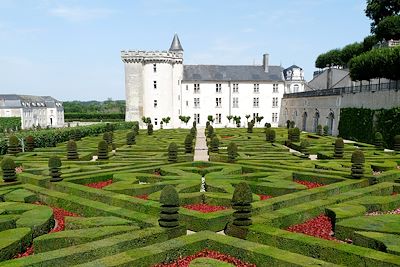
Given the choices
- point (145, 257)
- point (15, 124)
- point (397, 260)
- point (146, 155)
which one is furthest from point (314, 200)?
point (15, 124)

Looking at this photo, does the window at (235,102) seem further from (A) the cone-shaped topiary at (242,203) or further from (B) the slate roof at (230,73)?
(A) the cone-shaped topiary at (242,203)

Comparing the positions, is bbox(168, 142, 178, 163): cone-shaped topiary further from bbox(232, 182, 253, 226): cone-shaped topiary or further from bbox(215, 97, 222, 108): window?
bbox(215, 97, 222, 108): window

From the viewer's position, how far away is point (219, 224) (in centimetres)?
1012

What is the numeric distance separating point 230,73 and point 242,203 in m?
57.8

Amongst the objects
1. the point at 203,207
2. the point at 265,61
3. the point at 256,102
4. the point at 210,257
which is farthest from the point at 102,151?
the point at 265,61

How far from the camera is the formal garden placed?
787 centimetres

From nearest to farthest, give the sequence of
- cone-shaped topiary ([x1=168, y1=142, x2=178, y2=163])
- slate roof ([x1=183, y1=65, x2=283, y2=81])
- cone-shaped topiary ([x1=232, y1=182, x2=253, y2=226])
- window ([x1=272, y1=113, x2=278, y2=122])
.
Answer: cone-shaped topiary ([x1=232, y1=182, x2=253, y2=226])
cone-shaped topiary ([x1=168, y1=142, x2=178, y2=163])
slate roof ([x1=183, y1=65, x2=283, y2=81])
window ([x1=272, y1=113, x2=278, y2=122])

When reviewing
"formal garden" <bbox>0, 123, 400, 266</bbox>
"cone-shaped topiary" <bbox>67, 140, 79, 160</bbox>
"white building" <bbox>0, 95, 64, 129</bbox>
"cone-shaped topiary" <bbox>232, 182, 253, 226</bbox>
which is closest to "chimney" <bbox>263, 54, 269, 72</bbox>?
"white building" <bbox>0, 95, 64, 129</bbox>

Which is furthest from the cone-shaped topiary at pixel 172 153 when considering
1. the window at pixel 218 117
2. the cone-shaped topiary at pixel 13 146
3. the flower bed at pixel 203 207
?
the window at pixel 218 117

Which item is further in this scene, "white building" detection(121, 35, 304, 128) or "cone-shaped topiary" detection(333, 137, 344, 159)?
"white building" detection(121, 35, 304, 128)

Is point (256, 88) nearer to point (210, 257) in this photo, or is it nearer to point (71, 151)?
point (71, 151)

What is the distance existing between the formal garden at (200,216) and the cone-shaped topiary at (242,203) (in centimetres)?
3

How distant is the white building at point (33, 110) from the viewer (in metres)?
72.3

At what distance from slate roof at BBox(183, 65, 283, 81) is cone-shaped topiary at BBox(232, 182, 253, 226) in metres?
55.6
